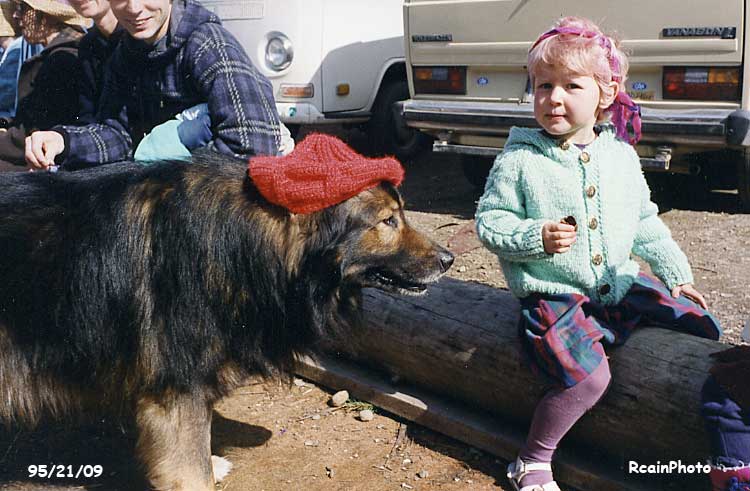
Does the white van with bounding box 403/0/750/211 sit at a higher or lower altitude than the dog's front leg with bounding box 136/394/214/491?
higher

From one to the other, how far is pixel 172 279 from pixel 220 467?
3.25 feet

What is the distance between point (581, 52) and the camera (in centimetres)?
275

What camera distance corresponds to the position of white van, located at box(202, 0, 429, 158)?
752 cm

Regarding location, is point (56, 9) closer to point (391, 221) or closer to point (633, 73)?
point (391, 221)

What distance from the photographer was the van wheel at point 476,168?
24.0ft

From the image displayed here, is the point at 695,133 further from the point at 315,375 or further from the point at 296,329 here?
the point at 296,329

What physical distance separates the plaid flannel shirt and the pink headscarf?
48.7 inches

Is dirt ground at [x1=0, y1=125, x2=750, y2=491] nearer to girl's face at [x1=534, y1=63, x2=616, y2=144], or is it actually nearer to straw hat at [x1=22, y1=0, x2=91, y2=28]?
girl's face at [x1=534, y1=63, x2=616, y2=144]

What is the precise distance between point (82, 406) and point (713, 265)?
12.1 ft

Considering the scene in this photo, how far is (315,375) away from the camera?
13.3 ft

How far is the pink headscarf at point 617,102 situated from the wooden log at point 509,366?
2.39ft

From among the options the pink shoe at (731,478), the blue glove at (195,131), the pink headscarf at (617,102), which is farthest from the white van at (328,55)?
the pink shoe at (731,478)

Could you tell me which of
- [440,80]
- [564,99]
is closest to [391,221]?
[564,99]
